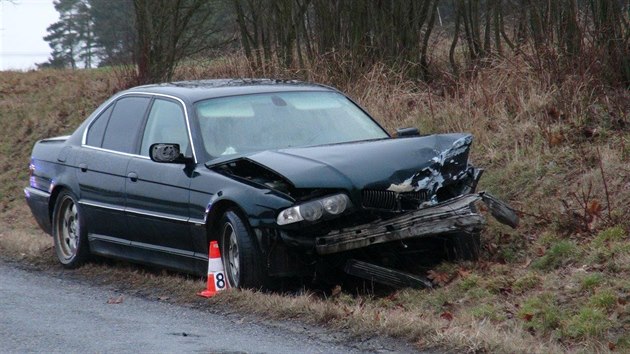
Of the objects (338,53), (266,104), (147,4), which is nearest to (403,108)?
(338,53)

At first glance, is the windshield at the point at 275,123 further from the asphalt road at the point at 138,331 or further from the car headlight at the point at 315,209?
the asphalt road at the point at 138,331

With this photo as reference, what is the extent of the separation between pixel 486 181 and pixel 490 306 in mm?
3623

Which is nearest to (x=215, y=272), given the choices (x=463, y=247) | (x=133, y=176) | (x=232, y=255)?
(x=232, y=255)

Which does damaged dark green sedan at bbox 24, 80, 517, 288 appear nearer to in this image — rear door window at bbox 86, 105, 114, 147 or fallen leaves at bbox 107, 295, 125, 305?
rear door window at bbox 86, 105, 114, 147

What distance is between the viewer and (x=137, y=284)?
9773 mm

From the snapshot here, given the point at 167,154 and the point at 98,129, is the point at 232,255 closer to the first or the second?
the point at 167,154

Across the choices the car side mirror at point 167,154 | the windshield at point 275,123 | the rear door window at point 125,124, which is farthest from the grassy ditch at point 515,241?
the windshield at point 275,123

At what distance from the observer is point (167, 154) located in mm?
9430

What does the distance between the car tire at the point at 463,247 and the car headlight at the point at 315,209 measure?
1063mm

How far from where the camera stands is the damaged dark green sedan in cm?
848

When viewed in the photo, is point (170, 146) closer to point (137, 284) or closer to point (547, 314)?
point (137, 284)

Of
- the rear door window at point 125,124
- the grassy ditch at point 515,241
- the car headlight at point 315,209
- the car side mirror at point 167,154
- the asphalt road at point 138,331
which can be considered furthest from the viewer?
the rear door window at point 125,124

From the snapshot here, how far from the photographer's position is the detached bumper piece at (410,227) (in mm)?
8367

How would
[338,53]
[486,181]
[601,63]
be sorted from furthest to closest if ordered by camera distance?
[338,53] < [601,63] < [486,181]
